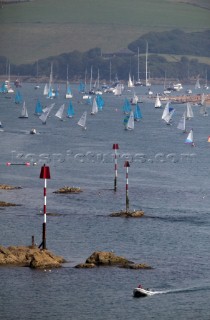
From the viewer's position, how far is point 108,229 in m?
61.9

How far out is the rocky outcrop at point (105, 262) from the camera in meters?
51.1

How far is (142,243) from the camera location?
58.3m

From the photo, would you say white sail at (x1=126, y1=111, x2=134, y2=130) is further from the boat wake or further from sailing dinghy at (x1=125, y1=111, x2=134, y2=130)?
the boat wake

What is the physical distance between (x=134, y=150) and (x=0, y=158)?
16.3 m

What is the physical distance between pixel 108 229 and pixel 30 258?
11.1 metres

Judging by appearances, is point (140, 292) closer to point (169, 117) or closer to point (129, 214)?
point (129, 214)

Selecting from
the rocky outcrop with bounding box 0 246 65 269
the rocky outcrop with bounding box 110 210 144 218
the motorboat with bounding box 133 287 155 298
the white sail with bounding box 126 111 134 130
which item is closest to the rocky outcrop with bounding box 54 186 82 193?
the rocky outcrop with bounding box 110 210 144 218

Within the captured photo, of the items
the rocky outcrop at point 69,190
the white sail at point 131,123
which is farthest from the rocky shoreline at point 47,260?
the white sail at point 131,123

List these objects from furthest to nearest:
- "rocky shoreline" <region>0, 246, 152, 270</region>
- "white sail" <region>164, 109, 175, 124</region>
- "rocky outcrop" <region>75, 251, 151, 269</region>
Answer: "white sail" <region>164, 109, 175, 124</region>
"rocky outcrop" <region>75, 251, 151, 269</region>
"rocky shoreline" <region>0, 246, 152, 270</region>

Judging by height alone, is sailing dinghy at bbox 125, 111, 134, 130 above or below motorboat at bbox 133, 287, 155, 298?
above

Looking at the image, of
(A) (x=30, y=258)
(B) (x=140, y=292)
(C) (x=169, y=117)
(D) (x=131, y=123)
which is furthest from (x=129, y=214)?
(C) (x=169, y=117)

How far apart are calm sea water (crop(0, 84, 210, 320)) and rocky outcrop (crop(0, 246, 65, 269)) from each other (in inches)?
20.4

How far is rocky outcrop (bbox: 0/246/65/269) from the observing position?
165ft

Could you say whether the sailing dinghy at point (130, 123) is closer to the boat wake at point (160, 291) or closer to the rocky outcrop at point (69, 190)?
the rocky outcrop at point (69, 190)
